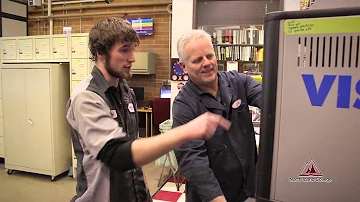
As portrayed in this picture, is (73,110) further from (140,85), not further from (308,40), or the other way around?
(140,85)

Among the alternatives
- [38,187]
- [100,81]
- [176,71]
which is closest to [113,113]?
[100,81]

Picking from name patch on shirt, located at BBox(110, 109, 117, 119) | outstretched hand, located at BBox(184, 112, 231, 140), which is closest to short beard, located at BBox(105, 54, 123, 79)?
name patch on shirt, located at BBox(110, 109, 117, 119)

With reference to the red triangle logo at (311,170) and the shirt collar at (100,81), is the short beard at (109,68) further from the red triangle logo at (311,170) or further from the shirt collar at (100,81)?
the red triangle logo at (311,170)

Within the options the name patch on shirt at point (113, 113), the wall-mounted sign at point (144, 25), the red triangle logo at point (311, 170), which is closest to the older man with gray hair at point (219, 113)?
the name patch on shirt at point (113, 113)

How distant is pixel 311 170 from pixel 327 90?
0.13 meters

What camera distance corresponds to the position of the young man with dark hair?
2.78 feet

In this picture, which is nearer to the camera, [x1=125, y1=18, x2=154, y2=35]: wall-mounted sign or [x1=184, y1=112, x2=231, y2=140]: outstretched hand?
[x1=184, y1=112, x2=231, y2=140]: outstretched hand

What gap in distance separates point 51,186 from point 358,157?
3.87 m

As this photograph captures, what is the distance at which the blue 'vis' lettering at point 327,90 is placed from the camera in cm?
44

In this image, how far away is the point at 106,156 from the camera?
0.87 meters

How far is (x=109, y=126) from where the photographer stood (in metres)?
0.93

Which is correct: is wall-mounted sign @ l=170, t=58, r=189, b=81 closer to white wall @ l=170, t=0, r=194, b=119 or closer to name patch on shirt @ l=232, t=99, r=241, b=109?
white wall @ l=170, t=0, r=194, b=119

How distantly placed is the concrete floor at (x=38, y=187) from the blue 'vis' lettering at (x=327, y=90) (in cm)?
321

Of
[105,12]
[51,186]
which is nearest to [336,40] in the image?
[51,186]
